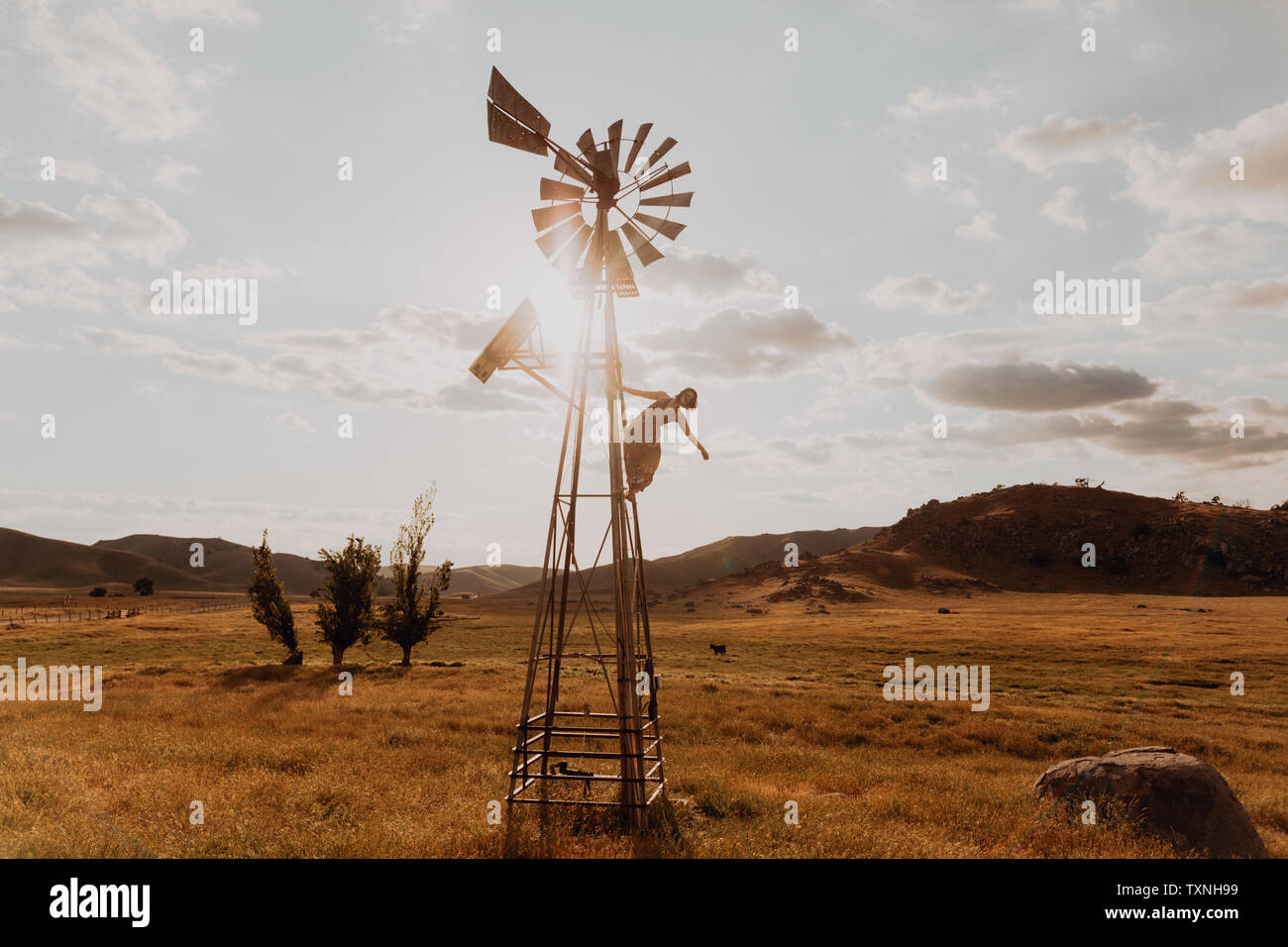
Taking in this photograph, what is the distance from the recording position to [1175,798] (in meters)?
10.7

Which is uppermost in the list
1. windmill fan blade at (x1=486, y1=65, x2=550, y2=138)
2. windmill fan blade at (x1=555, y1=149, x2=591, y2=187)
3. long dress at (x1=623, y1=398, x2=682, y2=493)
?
windmill fan blade at (x1=486, y1=65, x2=550, y2=138)

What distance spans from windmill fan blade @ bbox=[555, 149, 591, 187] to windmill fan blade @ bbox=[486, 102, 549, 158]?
25 centimetres

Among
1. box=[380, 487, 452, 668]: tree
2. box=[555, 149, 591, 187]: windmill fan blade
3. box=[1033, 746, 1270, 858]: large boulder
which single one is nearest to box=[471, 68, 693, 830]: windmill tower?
box=[555, 149, 591, 187]: windmill fan blade

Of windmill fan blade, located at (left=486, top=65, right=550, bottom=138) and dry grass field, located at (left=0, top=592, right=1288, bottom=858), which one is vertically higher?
windmill fan blade, located at (left=486, top=65, right=550, bottom=138)

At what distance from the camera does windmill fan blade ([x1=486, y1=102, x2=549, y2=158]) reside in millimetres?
11250

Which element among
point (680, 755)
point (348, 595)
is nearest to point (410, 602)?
point (348, 595)

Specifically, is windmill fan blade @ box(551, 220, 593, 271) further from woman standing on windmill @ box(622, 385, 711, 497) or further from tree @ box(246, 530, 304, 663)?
tree @ box(246, 530, 304, 663)

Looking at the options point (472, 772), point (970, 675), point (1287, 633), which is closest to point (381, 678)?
point (472, 772)

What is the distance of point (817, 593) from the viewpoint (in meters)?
94.9

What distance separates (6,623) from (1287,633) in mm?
107737

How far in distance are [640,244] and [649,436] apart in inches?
136
